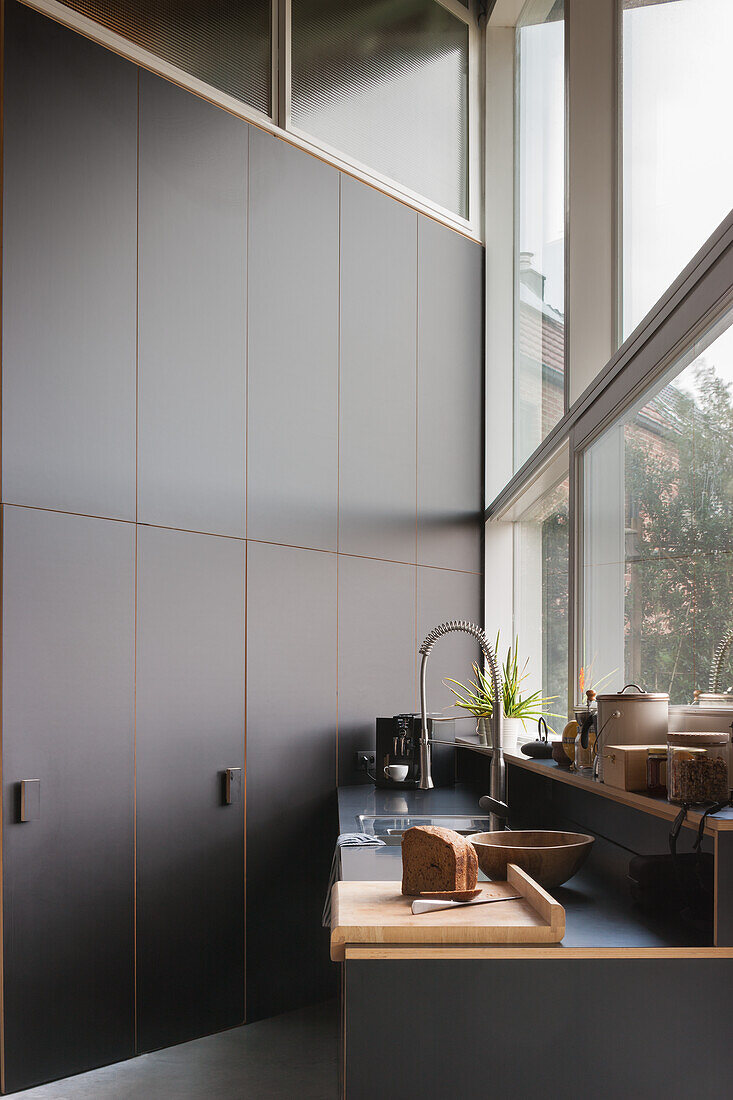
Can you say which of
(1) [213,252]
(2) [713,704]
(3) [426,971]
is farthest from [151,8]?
(3) [426,971]

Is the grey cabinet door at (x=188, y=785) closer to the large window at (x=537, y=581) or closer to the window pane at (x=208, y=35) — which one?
the large window at (x=537, y=581)

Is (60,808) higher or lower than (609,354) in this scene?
lower

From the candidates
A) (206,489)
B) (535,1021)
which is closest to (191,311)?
(206,489)

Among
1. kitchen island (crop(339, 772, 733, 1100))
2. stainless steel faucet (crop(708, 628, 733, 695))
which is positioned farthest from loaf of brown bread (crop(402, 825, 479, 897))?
stainless steel faucet (crop(708, 628, 733, 695))

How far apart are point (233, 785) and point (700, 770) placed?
2.30 metres

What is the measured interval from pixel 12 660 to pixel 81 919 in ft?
3.00

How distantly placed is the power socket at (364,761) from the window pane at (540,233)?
5.14ft

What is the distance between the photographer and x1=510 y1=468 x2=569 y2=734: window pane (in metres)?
3.65

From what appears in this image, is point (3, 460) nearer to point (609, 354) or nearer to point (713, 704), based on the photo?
point (609, 354)

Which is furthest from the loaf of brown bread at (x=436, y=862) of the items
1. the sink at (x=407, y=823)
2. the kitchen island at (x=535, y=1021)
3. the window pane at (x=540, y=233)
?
the window pane at (x=540, y=233)

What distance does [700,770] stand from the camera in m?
1.59

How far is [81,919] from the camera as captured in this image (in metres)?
3.09

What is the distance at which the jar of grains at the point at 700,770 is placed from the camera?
1.58 m

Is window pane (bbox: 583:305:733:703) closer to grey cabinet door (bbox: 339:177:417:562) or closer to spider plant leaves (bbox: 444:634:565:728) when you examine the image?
spider plant leaves (bbox: 444:634:565:728)
